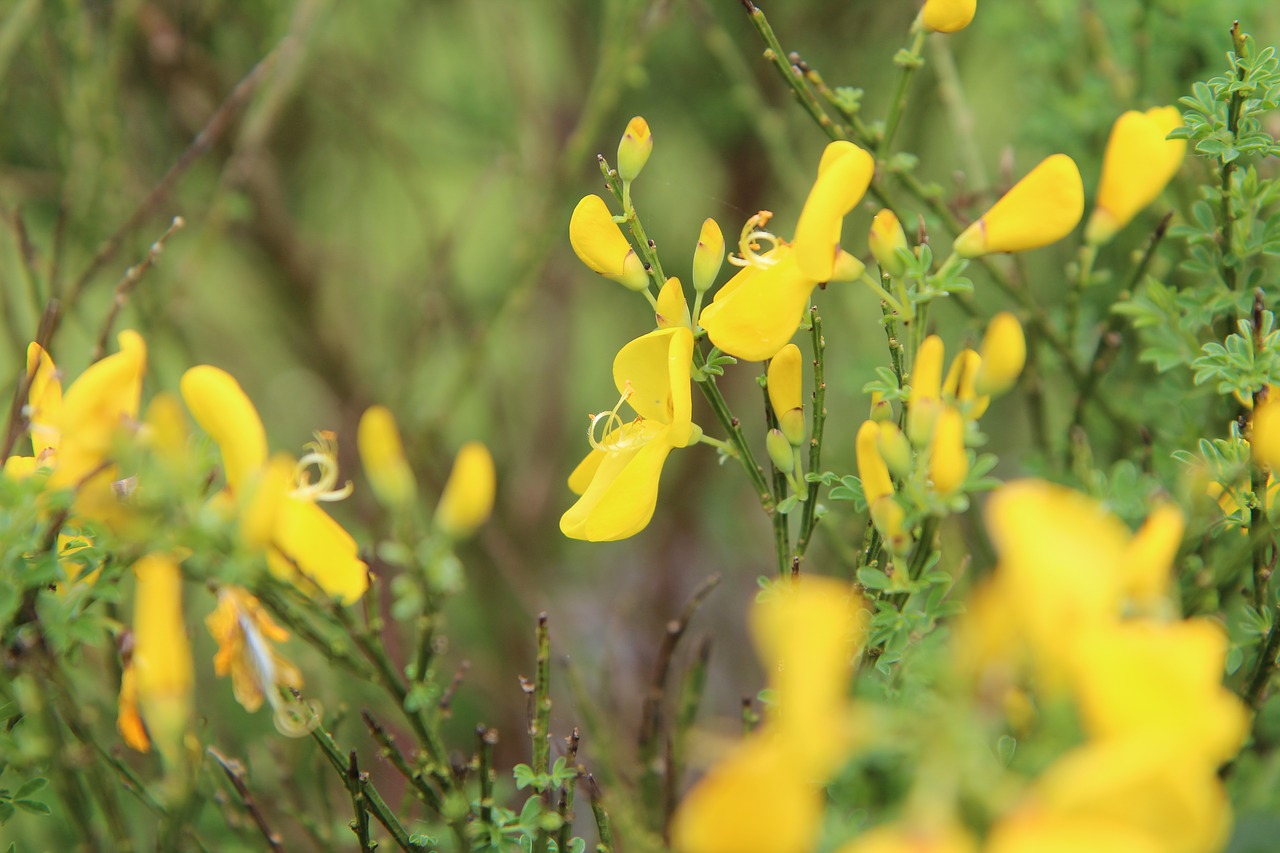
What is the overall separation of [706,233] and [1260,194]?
15.3 inches

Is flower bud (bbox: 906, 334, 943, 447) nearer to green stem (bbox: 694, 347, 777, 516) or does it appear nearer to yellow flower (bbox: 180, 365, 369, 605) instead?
green stem (bbox: 694, 347, 777, 516)

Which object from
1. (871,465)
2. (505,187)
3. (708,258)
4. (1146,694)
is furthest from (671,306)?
(505,187)

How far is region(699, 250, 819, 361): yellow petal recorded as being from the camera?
2.11 feet

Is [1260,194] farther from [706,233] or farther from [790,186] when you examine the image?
[790,186]

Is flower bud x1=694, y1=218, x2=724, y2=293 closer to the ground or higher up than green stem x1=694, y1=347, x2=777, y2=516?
higher up

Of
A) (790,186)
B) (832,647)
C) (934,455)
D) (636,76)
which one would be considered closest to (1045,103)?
(790,186)

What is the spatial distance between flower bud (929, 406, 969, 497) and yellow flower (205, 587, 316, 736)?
37 cm

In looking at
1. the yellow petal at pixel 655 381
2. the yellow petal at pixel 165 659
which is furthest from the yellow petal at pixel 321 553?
the yellow petal at pixel 655 381

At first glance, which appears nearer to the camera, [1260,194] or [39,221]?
[1260,194]

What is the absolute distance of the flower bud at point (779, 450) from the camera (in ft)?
2.20

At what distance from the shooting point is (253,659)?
63cm

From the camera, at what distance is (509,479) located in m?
2.03

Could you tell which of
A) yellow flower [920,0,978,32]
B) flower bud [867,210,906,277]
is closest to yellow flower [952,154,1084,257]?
flower bud [867,210,906,277]

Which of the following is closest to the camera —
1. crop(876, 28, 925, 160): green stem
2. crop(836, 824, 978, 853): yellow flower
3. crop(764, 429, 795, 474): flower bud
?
crop(836, 824, 978, 853): yellow flower
